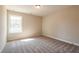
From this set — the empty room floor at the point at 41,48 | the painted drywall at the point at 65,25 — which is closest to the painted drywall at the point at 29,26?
the painted drywall at the point at 65,25

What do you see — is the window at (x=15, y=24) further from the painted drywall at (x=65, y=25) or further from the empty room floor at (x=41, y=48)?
the painted drywall at (x=65, y=25)

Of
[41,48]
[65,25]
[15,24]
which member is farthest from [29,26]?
A: [41,48]

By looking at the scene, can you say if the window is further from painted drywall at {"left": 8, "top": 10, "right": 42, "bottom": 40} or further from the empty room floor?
the empty room floor

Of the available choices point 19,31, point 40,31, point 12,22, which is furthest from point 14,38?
point 40,31

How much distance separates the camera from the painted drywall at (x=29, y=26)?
8050 millimetres

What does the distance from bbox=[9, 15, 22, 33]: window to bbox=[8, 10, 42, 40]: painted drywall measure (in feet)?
0.91

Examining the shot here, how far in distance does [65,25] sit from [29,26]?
12.7ft

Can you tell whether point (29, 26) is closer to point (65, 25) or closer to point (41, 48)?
point (65, 25)

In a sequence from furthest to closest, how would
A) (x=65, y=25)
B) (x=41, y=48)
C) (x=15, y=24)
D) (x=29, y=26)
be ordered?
(x=29, y=26)
(x=15, y=24)
(x=65, y=25)
(x=41, y=48)

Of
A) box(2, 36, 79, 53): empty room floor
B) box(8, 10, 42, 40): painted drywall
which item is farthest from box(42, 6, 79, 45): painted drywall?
box(8, 10, 42, 40): painted drywall

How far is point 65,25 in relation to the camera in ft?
20.9

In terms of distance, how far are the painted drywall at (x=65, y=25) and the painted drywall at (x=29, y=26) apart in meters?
1.49
